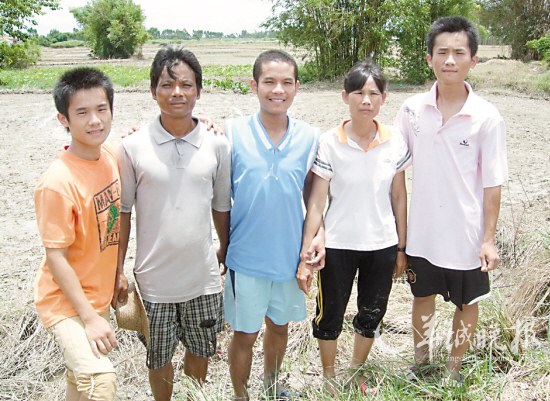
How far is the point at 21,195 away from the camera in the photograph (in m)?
5.89

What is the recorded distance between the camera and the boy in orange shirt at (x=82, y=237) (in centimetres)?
197

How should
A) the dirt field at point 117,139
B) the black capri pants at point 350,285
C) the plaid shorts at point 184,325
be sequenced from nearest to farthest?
the plaid shorts at point 184,325 → the black capri pants at point 350,285 → the dirt field at point 117,139

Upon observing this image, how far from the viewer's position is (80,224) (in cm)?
204

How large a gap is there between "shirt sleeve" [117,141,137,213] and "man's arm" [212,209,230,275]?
1.28 feet

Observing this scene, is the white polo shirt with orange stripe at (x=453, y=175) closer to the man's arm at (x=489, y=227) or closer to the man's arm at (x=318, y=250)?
the man's arm at (x=489, y=227)

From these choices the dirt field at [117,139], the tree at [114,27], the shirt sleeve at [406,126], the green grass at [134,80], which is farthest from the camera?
the tree at [114,27]

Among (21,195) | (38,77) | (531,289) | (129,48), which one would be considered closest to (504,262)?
(531,289)

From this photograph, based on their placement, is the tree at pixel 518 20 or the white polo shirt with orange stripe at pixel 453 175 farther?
the tree at pixel 518 20

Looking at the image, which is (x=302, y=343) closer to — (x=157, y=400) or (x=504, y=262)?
(x=157, y=400)

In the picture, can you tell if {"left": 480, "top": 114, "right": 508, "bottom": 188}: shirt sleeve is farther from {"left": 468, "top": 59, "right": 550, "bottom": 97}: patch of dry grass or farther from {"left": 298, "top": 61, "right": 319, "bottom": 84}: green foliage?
{"left": 298, "top": 61, "right": 319, "bottom": 84}: green foliage

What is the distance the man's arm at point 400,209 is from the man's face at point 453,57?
491 millimetres

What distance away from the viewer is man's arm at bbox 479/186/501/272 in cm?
243

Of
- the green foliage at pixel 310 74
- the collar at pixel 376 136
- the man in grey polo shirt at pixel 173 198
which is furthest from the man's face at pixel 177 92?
the green foliage at pixel 310 74

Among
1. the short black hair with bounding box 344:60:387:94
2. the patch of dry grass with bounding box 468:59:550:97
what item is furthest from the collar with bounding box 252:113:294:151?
the patch of dry grass with bounding box 468:59:550:97
